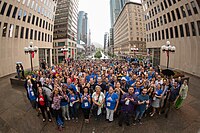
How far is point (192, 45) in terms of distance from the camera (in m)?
20.1

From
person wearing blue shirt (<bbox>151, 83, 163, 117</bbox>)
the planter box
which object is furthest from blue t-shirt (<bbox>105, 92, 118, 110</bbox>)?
the planter box

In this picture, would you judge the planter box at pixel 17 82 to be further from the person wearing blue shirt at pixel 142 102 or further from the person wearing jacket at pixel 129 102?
the person wearing blue shirt at pixel 142 102

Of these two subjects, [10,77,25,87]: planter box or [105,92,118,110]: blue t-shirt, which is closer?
[105,92,118,110]: blue t-shirt

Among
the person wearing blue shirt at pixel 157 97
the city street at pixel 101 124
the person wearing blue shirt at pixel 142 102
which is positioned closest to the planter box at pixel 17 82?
the city street at pixel 101 124

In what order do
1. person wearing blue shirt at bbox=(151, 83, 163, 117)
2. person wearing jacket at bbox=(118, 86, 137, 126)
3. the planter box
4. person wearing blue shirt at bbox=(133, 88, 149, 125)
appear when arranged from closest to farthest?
person wearing jacket at bbox=(118, 86, 137, 126), person wearing blue shirt at bbox=(133, 88, 149, 125), person wearing blue shirt at bbox=(151, 83, 163, 117), the planter box

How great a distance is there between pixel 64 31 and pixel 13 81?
4767 cm

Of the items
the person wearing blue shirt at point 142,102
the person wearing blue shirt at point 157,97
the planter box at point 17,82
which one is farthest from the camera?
the planter box at point 17,82

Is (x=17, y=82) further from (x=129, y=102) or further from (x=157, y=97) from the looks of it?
(x=157, y=97)

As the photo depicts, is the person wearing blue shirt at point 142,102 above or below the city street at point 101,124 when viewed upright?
above

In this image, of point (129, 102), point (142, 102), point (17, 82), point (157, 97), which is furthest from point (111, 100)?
point (17, 82)

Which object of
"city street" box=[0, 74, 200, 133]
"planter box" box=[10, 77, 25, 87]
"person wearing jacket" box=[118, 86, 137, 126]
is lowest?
"city street" box=[0, 74, 200, 133]

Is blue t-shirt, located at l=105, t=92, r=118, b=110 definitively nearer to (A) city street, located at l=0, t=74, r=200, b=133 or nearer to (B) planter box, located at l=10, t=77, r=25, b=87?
(A) city street, located at l=0, t=74, r=200, b=133

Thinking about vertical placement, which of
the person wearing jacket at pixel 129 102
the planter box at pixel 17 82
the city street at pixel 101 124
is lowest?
the city street at pixel 101 124

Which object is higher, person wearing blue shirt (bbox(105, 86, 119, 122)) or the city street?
person wearing blue shirt (bbox(105, 86, 119, 122))
